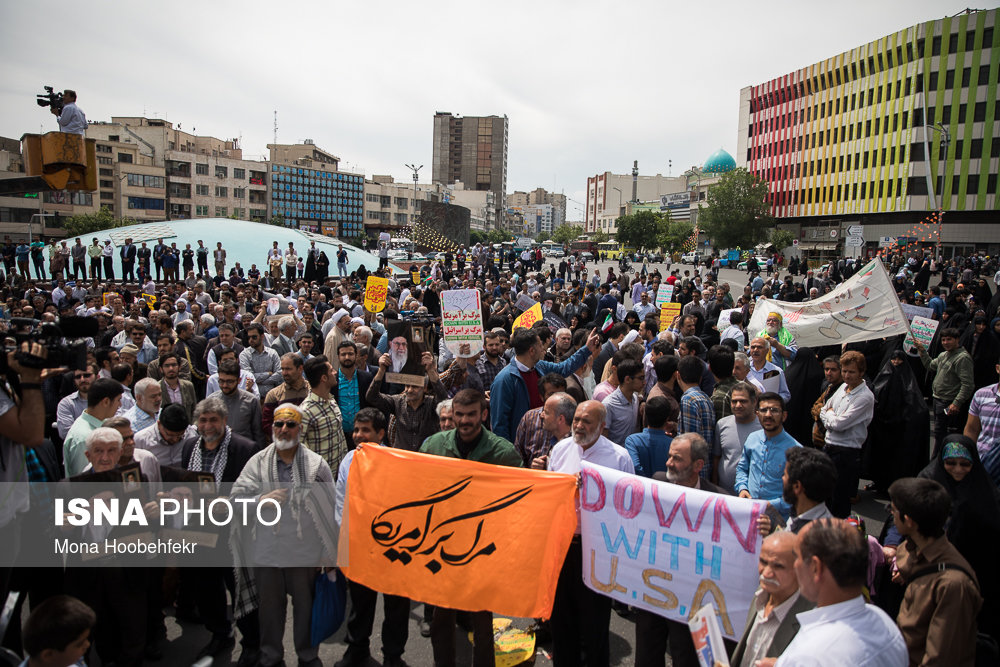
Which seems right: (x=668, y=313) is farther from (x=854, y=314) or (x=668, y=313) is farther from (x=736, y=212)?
(x=736, y=212)

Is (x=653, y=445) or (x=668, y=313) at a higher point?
(x=668, y=313)

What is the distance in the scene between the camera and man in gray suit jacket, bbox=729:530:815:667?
291 cm

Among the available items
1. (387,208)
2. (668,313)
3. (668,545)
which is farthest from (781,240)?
(387,208)

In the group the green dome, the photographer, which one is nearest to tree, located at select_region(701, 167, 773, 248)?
the green dome

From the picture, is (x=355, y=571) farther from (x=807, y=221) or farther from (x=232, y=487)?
(x=807, y=221)

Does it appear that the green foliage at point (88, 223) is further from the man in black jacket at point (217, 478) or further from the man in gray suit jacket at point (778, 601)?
the man in gray suit jacket at point (778, 601)

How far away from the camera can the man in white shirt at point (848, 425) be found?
627cm

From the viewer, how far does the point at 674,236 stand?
86.6m

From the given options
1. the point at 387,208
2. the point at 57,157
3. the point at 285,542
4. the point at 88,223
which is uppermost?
the point at 387,208

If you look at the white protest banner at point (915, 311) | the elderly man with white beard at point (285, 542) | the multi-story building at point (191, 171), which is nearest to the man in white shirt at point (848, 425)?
the elderly man with white beard at point (285, 542)

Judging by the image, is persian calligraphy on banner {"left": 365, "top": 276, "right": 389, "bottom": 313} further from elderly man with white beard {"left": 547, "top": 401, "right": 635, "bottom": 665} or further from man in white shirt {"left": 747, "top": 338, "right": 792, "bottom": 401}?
elderly man with white beard {"left": 547, "top": 401, "right": 635, "bottom": 665}

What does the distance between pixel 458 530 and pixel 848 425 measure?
4.16 metres

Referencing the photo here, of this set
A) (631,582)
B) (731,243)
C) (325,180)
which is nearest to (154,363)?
(631,582)

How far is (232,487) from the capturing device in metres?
4.58
